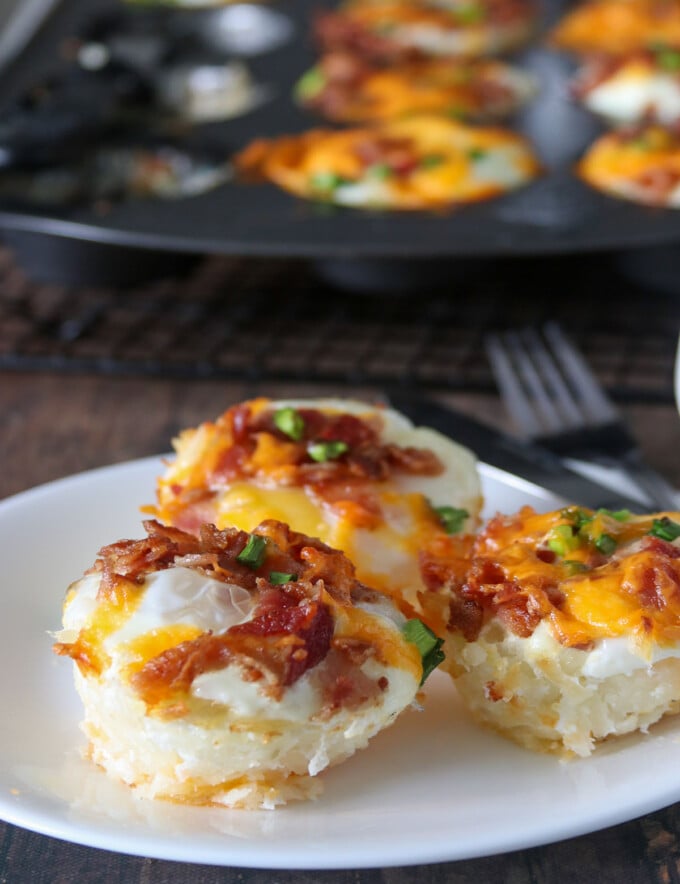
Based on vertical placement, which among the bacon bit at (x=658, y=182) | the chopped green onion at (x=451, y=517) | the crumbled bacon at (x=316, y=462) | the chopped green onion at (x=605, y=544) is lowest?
the bacon bit at (x=658, y=182)

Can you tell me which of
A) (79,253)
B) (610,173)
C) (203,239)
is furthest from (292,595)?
(610,173)

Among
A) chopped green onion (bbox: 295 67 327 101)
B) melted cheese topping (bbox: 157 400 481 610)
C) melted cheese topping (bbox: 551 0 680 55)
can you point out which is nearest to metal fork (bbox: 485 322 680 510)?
melted cheese topping (bbox: 157 400 481 610)

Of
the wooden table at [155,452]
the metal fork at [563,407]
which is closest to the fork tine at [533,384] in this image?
the metal fork at [563,407]

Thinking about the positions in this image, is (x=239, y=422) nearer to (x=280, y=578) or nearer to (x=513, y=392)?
(x=280, y=578)

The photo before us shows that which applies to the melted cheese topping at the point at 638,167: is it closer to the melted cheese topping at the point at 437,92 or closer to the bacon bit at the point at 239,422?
the melted cheese topping at the point at 437,92

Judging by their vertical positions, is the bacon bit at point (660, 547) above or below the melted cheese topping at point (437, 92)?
above

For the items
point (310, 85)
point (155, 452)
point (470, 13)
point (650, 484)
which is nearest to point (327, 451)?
point (650, 484)
